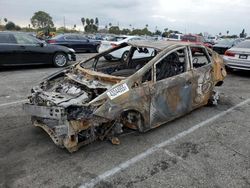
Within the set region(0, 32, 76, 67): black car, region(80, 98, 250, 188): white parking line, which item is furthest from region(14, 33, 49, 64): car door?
region(80, 98, 250, 188): white parking line

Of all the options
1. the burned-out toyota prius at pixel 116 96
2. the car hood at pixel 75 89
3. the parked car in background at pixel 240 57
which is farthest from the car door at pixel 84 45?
the car hood at pixel 75 89

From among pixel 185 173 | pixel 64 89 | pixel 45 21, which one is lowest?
pixel 185 173

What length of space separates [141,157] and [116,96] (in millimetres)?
950

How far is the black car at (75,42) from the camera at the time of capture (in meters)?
17.1

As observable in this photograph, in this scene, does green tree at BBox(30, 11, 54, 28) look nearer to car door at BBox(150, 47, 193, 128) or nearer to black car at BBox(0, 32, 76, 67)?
black car at BBox(0, 32, 76, 67)

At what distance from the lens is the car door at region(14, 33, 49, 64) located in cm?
1013

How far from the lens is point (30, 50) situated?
33.8 ft

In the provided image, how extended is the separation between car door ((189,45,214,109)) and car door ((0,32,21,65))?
23.6 feet

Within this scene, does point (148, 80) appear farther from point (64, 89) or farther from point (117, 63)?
point (117, 63)

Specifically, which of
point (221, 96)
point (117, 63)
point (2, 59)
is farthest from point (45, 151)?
point (2, 59)

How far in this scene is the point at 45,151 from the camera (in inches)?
150

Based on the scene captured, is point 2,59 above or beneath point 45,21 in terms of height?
beneath

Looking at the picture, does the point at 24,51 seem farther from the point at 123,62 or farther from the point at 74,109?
the point at 74,109

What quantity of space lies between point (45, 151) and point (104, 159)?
90cm
